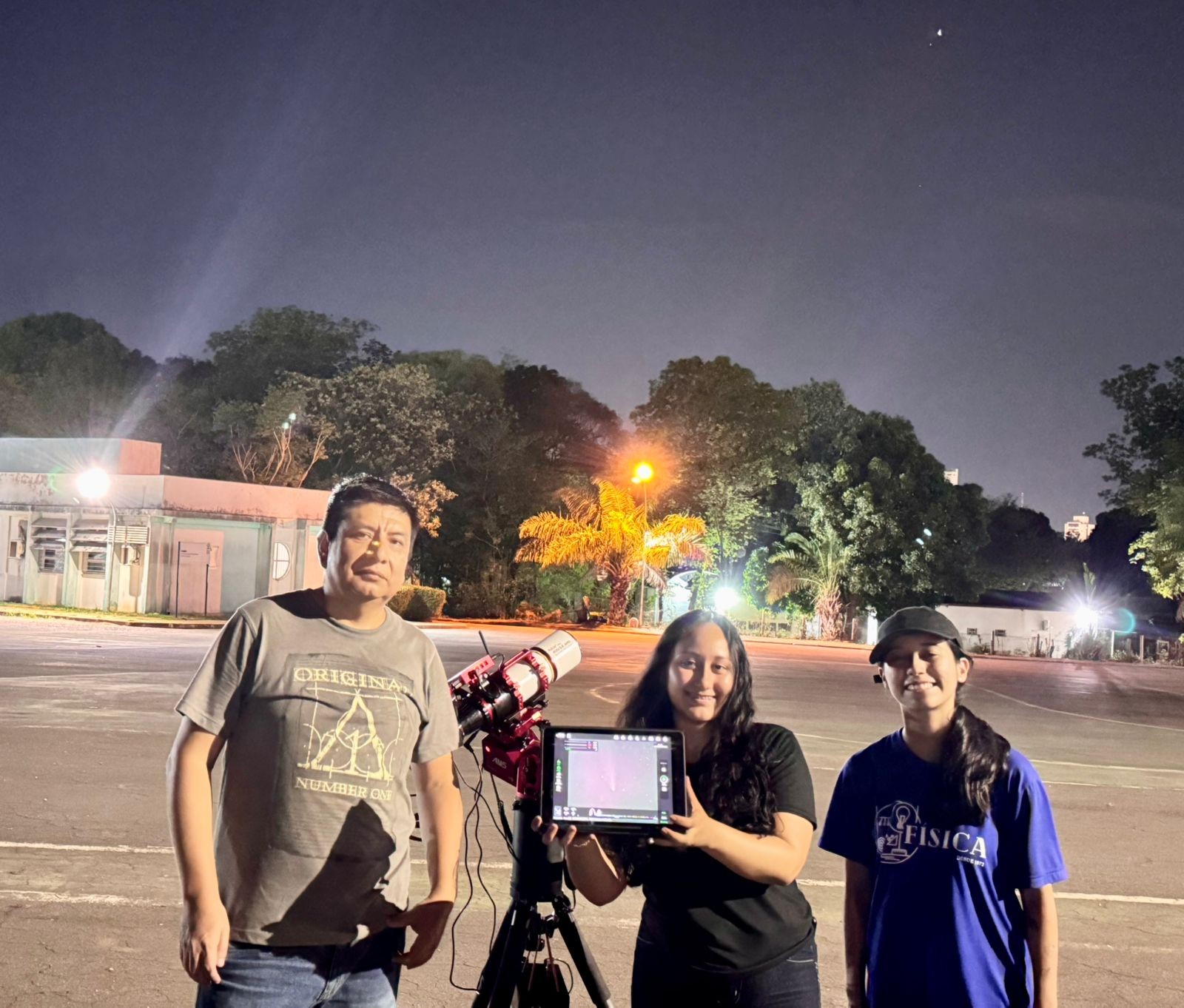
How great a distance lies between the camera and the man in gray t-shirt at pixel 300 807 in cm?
242

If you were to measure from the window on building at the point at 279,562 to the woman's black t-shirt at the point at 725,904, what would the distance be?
34.6 metres

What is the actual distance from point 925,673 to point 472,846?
16.4 ft

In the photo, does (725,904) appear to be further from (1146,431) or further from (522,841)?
(1146,431)

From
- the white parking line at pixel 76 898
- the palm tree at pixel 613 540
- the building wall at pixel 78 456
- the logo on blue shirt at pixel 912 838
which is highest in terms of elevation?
the building wall at pixel 78 456

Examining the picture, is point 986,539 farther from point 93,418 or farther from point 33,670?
point 93,418

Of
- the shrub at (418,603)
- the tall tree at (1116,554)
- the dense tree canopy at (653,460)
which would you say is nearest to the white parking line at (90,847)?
the shrub at (418,603)

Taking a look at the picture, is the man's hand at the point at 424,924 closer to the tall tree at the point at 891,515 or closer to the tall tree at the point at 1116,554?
the tall tree at the point at 891,515

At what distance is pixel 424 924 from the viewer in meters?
2.59

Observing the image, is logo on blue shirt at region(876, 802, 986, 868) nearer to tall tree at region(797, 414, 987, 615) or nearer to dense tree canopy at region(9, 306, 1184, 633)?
dense tree canopy at region(9, 306, 1184, 633)

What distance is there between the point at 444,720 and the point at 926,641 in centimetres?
127

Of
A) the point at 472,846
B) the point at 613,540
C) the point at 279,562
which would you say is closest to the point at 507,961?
the point at 472,846

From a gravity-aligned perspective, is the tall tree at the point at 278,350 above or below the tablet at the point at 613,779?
above

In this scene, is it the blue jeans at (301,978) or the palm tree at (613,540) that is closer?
the blue jeans at (301,978)

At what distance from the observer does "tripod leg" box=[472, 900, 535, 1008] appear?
2.89 m
